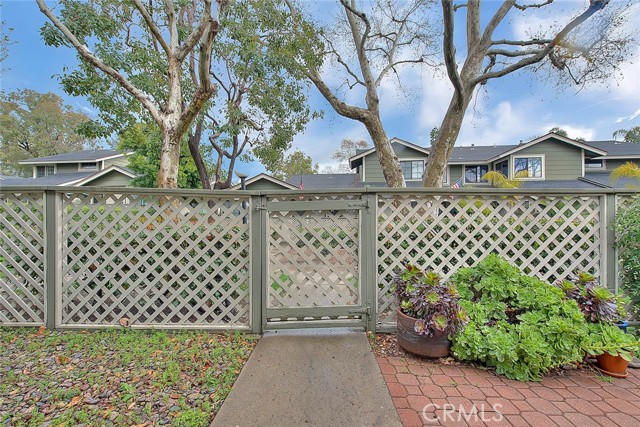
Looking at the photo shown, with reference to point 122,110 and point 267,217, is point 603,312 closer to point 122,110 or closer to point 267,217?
point 267,217

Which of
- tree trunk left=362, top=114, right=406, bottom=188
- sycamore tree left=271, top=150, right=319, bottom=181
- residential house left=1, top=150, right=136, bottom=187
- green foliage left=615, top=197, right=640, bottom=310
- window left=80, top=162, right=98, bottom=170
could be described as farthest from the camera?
sycamore tree left=271, top=150, right=319, bottom=181

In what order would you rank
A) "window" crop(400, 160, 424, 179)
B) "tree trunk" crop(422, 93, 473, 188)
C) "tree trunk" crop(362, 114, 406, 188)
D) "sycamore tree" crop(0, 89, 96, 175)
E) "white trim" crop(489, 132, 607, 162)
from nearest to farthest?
"tree trunk" crop(422, 93, 473, 188) < "tree trunk" crop(362, 114, 406, 188) < "white trim" crop(489, 132, 607, 162) < "window" crop(400, 160, 424, 179) < "sycamore tree" crop(0, 89, 96, 175)

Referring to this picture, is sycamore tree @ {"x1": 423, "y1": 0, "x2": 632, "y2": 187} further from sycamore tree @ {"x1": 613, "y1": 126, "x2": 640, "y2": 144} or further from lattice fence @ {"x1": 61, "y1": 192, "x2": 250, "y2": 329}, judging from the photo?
sycamore tree @ {"x1": 613, "y1": 126, "x2": 640, "y2": 144}

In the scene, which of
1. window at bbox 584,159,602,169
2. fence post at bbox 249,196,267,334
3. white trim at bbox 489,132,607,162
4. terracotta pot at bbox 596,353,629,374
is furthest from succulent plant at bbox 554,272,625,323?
window at bbox 584,159,602,169

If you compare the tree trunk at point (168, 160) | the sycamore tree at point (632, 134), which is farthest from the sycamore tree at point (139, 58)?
the sycamore tree at point (632, 134)

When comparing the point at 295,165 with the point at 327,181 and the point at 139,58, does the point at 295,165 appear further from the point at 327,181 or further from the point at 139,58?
the point at 139,58

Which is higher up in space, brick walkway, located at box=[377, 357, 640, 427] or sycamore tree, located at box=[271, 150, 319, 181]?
sycamore tree, located at box=[271, 150, 319, 181]

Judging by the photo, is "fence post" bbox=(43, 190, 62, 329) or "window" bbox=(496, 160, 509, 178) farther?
"window" bbox=(496, 160, 509, 178)

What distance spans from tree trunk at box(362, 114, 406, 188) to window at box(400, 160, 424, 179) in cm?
803

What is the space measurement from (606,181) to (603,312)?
14.1 m

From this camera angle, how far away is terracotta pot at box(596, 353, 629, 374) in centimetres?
228

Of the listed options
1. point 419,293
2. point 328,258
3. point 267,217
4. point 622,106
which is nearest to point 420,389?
point 419,293

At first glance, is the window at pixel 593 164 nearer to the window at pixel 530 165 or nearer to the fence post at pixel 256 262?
the window at pixel 530 165

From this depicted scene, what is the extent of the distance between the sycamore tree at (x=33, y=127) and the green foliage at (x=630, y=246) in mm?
30548
